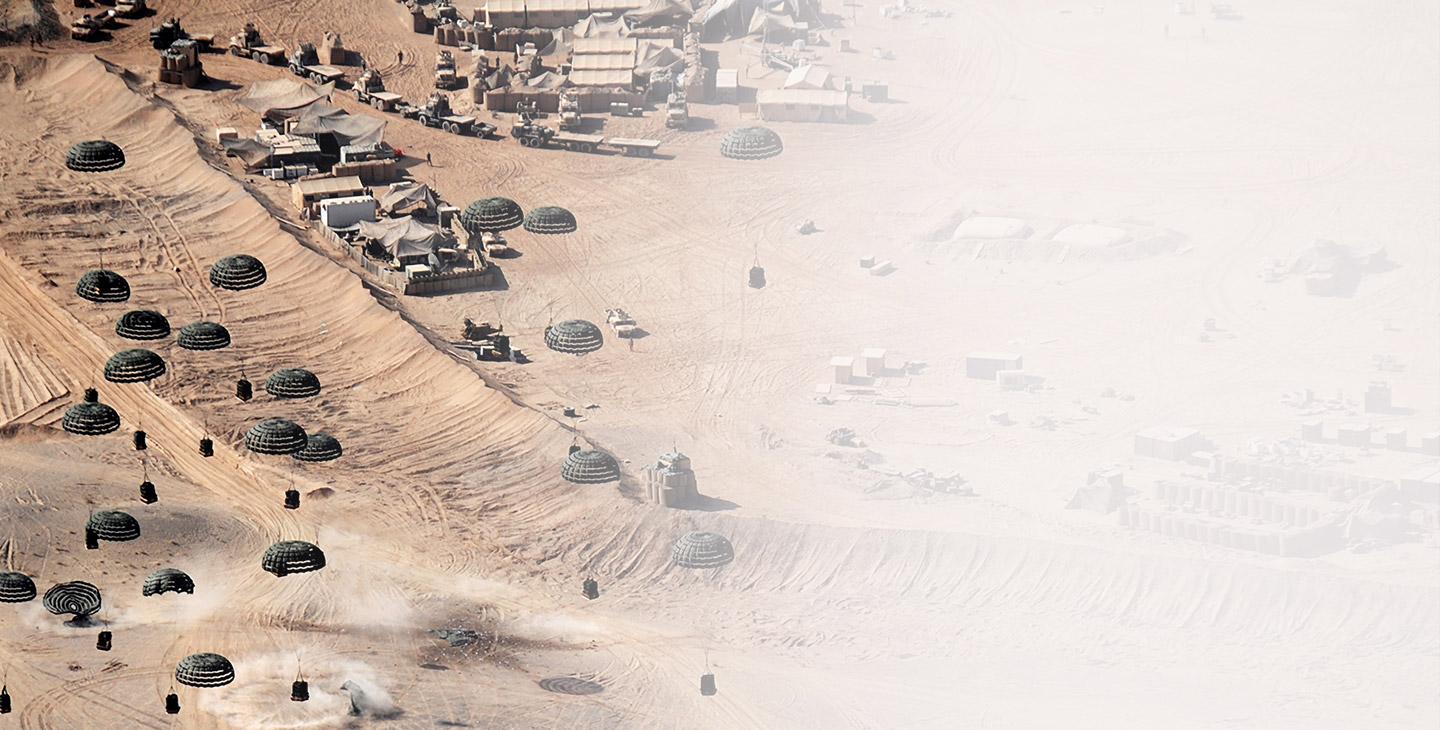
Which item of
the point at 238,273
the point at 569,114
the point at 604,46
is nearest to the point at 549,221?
the point at 569,114

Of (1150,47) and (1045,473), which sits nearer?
(1045,473)

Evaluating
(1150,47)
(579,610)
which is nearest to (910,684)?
(579,610)

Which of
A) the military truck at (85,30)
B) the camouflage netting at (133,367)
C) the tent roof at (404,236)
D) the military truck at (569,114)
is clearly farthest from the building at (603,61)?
the camouflage netting at (133,367)

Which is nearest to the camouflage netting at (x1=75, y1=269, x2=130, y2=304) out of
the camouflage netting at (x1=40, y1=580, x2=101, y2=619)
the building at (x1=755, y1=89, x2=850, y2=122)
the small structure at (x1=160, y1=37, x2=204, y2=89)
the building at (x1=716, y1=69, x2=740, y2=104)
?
the camouflage netting at (x1=40, y1=580, x2=101, y2=619)

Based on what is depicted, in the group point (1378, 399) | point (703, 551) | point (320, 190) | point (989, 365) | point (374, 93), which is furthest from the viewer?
point (374, 93)

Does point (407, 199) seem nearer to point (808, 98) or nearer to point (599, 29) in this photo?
point (808, 98)

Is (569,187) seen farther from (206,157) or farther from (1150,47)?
(1150,47)
